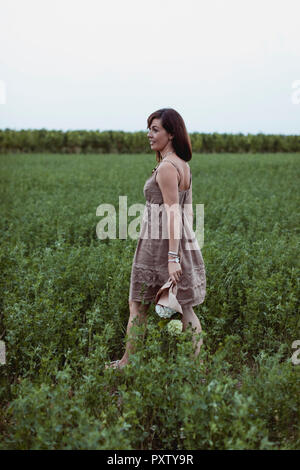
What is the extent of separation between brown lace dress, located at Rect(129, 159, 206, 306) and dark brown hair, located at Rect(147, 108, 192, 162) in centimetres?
30

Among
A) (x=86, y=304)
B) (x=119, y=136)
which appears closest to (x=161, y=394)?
(x=86, y=304)

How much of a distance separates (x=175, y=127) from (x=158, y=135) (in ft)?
0.48

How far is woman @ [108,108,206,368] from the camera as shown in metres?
3.68

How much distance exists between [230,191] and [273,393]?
1131 cm

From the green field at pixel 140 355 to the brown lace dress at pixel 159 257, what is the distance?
1.23 feet

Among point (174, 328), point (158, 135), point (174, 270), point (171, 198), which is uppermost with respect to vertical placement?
point (158, 135)

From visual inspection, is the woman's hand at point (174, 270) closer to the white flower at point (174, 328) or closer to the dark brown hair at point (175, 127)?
the white flower at point (174, 328)

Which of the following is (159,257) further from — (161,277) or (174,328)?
(174,328)

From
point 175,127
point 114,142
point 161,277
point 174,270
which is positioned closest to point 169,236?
point 174,270

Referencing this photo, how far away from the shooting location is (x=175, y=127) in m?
3.71

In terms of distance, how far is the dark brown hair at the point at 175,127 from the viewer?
12.1ft

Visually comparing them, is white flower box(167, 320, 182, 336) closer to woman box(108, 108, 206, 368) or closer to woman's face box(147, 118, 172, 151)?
woman box(108, 108, 206, 368)

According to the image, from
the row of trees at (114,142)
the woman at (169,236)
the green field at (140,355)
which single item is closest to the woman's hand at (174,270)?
the woman at (169,236)
